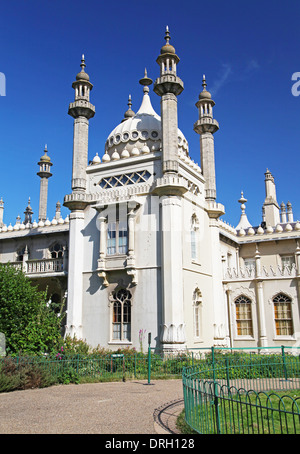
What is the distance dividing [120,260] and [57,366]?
261 inches

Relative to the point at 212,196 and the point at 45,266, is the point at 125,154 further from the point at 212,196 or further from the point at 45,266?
the point at 45,266

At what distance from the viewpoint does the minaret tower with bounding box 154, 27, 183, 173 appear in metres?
20.7

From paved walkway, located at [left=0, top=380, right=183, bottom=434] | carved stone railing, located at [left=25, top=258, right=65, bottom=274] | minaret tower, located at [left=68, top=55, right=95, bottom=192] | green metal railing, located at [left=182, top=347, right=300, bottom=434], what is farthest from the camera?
carved stone railing, located at [left=25, top=258, right=65, bottom=274]

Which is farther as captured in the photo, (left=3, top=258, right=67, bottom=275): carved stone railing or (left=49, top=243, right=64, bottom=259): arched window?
(left=49, top=243, right=64, bottom=259): arched window

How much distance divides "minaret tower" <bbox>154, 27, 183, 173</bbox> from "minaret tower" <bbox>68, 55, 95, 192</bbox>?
4.67 m

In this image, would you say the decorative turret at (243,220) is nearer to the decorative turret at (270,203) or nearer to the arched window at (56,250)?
the decorative turret at (270,203)

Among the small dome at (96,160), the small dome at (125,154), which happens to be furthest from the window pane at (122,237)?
the small dome at (96,160)

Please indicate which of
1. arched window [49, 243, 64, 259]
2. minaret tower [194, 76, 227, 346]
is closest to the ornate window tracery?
minaret tower [194, 76, 227, 346]

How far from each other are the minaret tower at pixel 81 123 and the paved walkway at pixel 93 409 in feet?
39.4

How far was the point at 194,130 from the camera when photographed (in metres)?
26.1

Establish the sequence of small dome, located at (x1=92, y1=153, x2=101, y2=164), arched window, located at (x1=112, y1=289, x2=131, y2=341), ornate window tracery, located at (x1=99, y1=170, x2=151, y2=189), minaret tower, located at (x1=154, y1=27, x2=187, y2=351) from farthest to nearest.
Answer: small dome, located at (x1=92, y1=153, x2=101, y2=164) < ornate window tracery, located at (x1=99, y1=170, x2=151, y2=189) < arched window, located at (x1=112, y1=289, x2=131, y2=341) < minaret tower, located at (x1=154, y1=27, x2=187, y2=351)

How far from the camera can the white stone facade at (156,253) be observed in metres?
20.0

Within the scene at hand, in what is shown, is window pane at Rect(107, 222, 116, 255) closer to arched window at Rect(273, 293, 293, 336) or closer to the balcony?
the balcony
